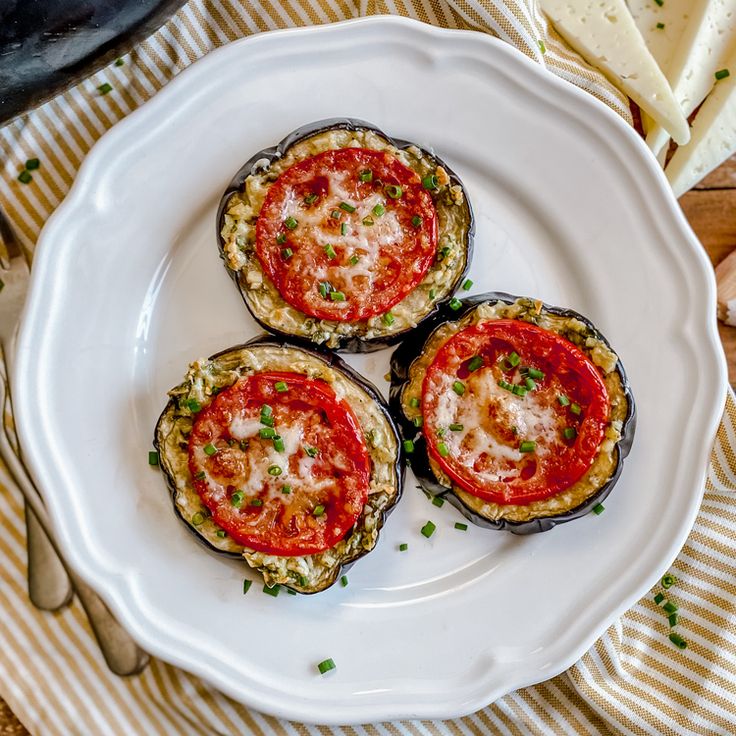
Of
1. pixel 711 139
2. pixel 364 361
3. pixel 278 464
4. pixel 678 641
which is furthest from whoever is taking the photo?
pixel 711 139

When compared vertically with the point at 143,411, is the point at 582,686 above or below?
below

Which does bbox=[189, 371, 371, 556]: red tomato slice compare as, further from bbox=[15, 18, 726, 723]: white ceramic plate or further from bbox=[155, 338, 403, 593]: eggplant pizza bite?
bbox=[15, 18, 726, 723]: white ceramic plate

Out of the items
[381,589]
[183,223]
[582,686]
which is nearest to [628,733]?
[582,686]

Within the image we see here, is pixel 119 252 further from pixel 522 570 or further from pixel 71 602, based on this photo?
pixel 522 570

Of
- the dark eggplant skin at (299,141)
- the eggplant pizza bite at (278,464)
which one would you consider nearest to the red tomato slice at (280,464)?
the eggplant pizza bite at (278,464)

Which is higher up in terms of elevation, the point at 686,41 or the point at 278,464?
the point at 686,41

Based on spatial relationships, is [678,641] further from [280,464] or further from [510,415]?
[280,464]

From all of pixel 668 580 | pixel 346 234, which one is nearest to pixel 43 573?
pixel 346 234
